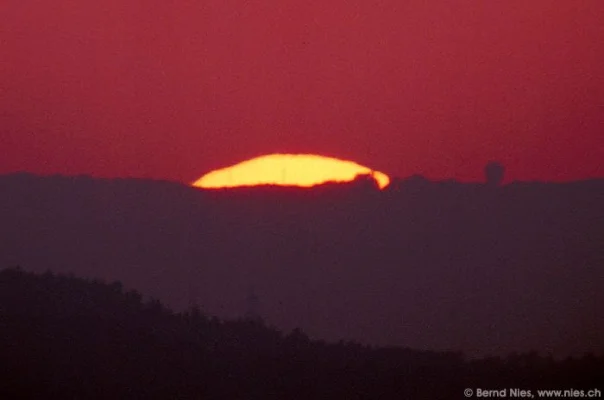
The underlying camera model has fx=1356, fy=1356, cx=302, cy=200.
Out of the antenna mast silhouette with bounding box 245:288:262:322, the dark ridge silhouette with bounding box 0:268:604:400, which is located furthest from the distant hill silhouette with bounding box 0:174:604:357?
the dark ridge silhouette with bounding box 0:268:604:400

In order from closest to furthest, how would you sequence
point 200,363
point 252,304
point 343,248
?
1. point 200,363
2. point 252,304
3. point 343,248

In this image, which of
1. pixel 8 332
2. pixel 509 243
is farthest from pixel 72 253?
Result: pixel 8 332

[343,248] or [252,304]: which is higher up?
[343,248]

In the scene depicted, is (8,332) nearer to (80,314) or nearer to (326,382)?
(80,314)

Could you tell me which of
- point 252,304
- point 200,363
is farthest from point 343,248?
point 200,363

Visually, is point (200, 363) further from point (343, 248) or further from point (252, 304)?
point (343, 248)
